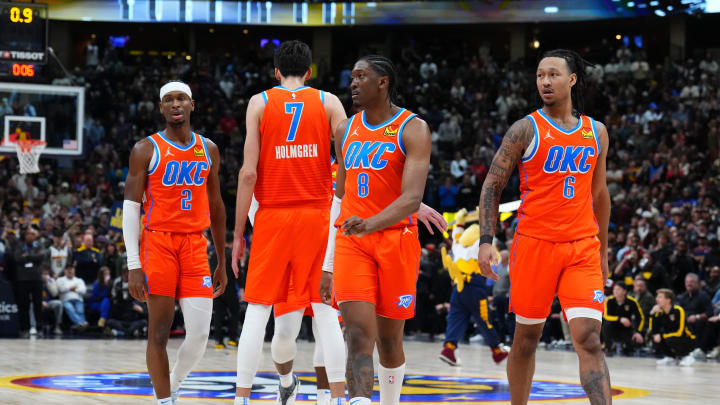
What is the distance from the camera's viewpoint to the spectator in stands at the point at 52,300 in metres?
17.4

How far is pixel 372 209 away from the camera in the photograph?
560 cm

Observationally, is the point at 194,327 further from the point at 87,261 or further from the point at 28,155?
the point at 28,155

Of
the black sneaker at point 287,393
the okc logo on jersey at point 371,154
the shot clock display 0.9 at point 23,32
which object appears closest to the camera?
the okc logo on jersey at point 371,154

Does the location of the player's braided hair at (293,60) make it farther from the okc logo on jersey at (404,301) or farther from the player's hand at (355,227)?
the okc logo on jersey at (404,301)

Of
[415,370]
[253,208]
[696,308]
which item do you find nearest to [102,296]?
[415,370]

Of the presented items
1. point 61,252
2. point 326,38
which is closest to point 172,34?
point 326,38

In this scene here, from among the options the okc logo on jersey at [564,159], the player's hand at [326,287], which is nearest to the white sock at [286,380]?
the player's hand at [326,287]

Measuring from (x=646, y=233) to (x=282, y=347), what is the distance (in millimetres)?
13575

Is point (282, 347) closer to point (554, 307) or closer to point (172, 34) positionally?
point (554, 307)

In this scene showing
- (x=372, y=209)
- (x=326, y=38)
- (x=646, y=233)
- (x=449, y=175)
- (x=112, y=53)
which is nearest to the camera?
(x=372, y=209)

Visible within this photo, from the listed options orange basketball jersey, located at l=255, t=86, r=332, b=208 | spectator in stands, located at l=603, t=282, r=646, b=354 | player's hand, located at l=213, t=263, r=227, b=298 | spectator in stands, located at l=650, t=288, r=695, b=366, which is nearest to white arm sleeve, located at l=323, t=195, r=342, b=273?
orange basketball jersey, located at l=255, t=86, r=332, b=208

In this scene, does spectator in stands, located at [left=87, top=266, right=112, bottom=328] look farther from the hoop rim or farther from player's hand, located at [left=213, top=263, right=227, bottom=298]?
player's hand, located at [left=213, top=263, right=227, bottom=298]

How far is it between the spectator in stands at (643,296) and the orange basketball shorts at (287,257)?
419 inches

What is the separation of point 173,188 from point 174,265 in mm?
520
